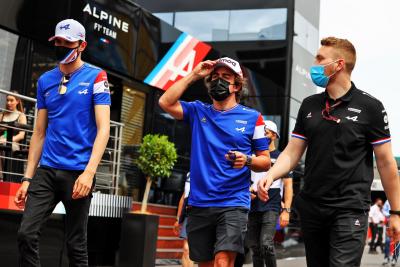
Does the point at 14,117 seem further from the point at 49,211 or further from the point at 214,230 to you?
the point at 214,230

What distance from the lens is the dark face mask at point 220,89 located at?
5219mm

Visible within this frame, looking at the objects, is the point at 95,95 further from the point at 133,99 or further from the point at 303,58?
the point at 303,58

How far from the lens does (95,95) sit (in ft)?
16.9

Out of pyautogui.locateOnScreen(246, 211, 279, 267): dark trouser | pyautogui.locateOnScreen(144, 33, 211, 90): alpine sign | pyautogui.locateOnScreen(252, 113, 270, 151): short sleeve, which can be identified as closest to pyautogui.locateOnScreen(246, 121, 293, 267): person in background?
pyautogui.locateOnScreen(246, 211, 279, 267): dark trouser

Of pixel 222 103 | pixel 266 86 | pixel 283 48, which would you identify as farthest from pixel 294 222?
pixel 222 103

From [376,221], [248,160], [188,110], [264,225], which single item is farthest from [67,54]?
[376,221]

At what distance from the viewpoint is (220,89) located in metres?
5.22

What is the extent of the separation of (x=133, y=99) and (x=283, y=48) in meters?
9.04

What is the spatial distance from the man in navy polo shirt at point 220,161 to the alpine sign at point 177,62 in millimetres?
9994

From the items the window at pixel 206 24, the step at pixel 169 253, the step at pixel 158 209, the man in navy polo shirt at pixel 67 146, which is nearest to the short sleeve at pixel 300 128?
the man in navy polo shirt at pixel 67 146

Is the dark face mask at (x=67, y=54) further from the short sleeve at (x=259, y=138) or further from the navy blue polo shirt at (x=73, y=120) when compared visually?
the short sleeve at (x=259, y=138)

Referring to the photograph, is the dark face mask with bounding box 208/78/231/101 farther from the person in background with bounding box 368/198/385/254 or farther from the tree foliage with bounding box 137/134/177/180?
the person in background with bounding box 368/198/385/254

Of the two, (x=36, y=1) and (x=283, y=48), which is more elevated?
(x=283, y=48)

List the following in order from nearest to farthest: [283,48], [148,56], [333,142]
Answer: [333,142] < [148,56] < [283,48]
